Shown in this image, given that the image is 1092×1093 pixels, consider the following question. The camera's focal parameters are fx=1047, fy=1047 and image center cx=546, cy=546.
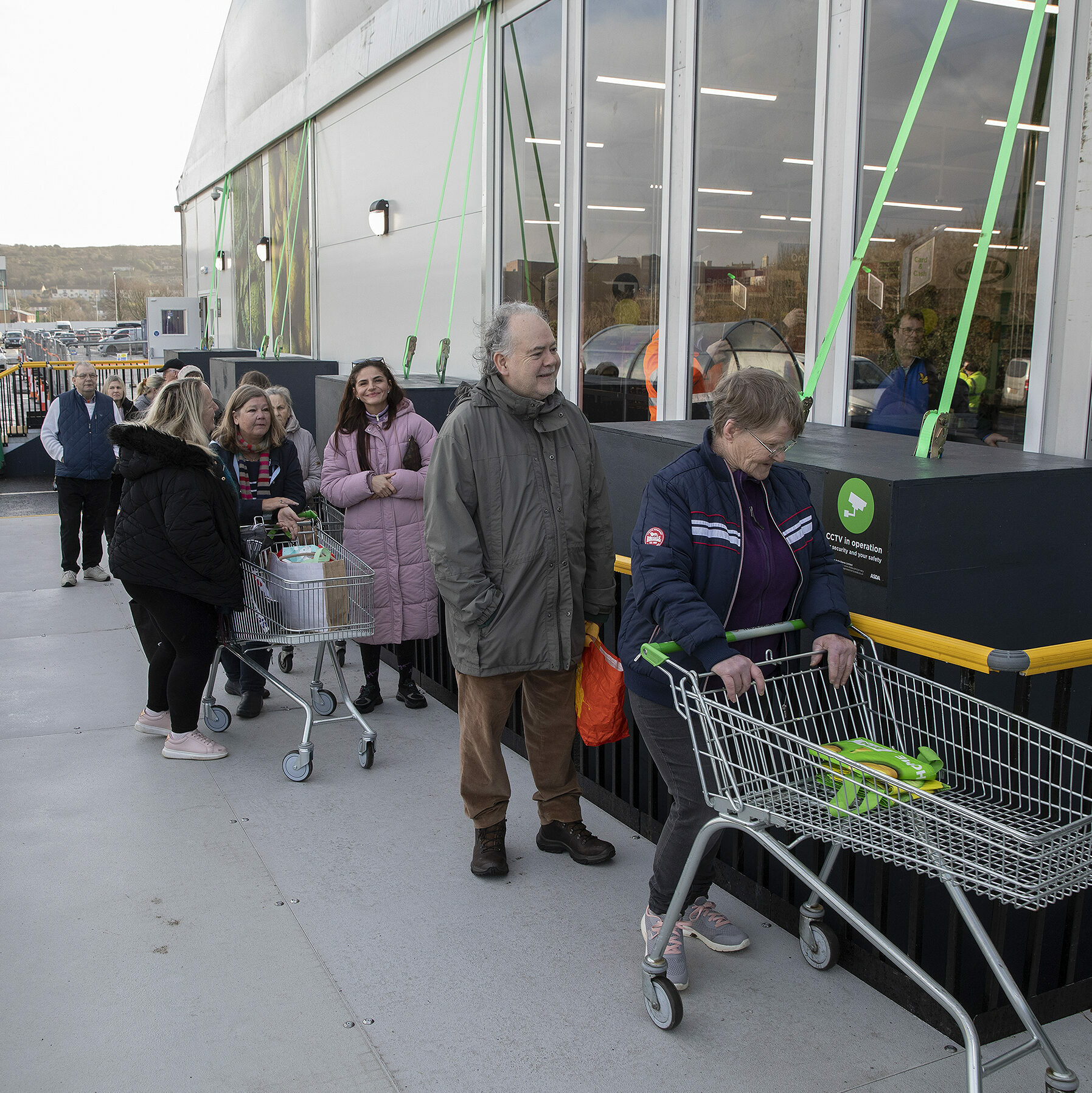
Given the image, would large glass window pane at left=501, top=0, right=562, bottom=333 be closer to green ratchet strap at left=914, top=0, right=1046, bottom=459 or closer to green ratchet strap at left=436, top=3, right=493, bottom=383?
green ratchet strap at left=436, top=3, right=493, bottom=383

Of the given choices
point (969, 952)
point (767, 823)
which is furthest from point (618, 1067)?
point (969, 952)

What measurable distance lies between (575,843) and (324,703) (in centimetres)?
206

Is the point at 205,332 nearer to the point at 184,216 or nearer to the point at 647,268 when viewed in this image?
the point at 184,216

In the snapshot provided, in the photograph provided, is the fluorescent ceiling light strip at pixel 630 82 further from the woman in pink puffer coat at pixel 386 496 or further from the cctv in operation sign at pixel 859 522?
the cctv in operation sign at pixel 859 522

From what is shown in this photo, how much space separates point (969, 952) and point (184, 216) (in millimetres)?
25196

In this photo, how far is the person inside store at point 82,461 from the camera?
29.7 ft

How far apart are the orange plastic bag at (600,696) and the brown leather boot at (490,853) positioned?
20.4 inches

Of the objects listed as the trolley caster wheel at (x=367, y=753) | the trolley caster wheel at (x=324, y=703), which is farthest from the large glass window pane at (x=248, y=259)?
the trolley caster wheel at (x=367, y=753)

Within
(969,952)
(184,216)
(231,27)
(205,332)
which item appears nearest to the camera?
(969,952)

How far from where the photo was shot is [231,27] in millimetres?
17141

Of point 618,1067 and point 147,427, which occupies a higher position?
point 147,427

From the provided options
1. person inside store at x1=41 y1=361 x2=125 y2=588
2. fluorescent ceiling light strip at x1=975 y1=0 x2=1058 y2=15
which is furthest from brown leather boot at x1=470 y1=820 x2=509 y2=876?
person inside store at x1=41 y1=361 x2=125 y2=588

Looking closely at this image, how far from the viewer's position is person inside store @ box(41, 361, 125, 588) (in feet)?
29.7

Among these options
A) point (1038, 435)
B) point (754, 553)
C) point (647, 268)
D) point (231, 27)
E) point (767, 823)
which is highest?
point (231, 27)
